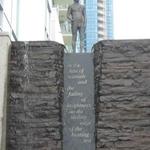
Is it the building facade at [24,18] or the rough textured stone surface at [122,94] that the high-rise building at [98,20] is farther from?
the rough textured stone surface at [122,94]

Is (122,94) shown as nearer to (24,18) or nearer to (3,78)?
(3,78)

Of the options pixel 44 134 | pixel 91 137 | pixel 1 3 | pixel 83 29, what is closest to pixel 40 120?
pixel 44 134

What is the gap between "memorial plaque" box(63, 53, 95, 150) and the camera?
1107 centimetres

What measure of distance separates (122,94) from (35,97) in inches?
63.9

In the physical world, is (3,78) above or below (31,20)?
below

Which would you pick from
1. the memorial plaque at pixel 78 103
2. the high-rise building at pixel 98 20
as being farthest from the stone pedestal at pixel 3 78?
the high-rise building at pixel 98 20

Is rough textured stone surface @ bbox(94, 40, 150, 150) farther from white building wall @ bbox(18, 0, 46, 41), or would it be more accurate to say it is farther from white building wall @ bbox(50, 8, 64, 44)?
white building wall @ bbox(50, 8, 64, 44)

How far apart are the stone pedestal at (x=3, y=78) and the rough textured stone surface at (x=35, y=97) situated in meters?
0.21

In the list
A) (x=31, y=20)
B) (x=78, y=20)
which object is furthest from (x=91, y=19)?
(x=78, y=20)

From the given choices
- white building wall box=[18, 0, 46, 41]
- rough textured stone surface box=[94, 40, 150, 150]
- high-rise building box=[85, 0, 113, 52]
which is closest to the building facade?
white building wall box=[18, 0, 46, 41]

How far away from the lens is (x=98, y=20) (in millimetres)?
50375

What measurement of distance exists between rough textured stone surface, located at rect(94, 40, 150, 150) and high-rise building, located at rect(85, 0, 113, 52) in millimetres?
28778

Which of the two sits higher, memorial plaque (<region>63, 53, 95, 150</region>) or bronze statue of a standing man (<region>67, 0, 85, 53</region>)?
bronze statue of a standing man (<region>67, 0, 85, 53</region>)

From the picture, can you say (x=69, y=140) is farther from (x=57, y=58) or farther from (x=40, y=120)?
(x=57, y=58)
